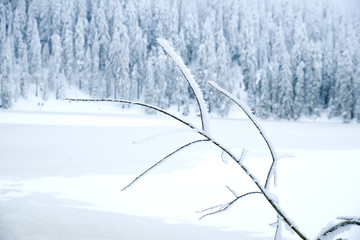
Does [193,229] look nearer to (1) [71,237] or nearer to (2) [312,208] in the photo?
(1) [71,237]

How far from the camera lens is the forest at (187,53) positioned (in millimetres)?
40625

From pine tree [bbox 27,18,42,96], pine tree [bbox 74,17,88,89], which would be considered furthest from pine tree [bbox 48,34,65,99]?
pine tree [bbox 74,17,88,89]

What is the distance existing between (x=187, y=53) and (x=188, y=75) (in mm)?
51582

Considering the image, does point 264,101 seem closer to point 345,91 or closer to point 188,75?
point 345,91

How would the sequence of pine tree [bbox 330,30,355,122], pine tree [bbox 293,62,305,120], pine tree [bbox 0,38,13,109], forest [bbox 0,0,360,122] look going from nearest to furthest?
pine tree [bbox 330,30,355,122] < pine tree [bbox 0,38,13,109] < pine tree [bbox 293,62,305,120] < forest [bbox 0,0,360,122]

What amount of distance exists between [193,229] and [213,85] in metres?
3.51

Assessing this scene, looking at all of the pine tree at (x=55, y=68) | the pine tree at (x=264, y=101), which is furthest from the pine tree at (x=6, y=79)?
the pine tree at (x=264, y=101)

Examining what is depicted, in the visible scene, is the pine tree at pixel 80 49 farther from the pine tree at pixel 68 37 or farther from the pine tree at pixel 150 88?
the pine tree at pixel 150 88

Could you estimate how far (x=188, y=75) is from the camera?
513mm

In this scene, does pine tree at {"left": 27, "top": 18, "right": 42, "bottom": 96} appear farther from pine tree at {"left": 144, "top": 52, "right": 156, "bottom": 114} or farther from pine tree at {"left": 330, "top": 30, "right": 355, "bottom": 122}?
pine tree at {"left": 330, "top": 30, "right": 355, "bottom": 122}

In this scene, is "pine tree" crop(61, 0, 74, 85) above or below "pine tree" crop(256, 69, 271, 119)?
above

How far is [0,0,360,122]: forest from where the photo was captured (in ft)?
133

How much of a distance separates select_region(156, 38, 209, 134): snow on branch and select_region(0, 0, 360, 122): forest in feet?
132

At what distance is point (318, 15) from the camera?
5769 centimetres
